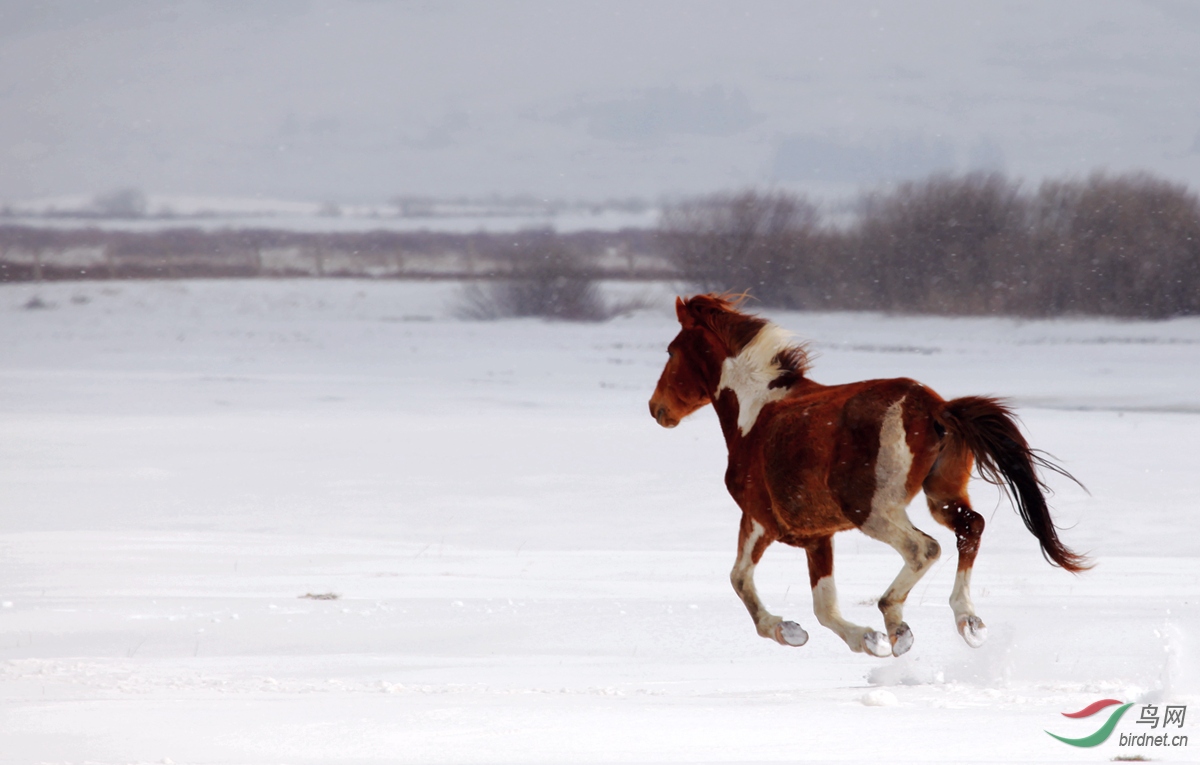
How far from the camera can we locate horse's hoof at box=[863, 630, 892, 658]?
3980 millimetres

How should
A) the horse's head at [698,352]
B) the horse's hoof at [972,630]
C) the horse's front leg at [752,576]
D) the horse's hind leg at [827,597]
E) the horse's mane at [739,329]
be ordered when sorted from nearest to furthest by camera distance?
the horse's hoof at [972,630], the horse's hind leg at [827,597], the horse's front leg at [752,576], the horse's mane at [739,329], the horse's head at [698,352]

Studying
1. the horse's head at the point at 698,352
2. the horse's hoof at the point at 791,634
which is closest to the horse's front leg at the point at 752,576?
the horse's hoof at the point at 791,634

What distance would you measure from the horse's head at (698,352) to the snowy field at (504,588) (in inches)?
39.2

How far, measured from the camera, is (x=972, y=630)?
12.7 feet

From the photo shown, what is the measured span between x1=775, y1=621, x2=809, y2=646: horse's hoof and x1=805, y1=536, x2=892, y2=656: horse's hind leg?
0.07 m

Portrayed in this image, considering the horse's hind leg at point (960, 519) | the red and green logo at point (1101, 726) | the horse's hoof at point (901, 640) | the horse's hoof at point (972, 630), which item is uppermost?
the horse's hind leg at point (960, 519)

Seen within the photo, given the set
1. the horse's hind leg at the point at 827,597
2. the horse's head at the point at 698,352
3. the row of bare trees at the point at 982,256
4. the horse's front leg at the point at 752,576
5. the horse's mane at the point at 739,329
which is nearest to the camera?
the horse's hind leg at the point at 827,597

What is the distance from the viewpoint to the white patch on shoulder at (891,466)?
12.9 feet

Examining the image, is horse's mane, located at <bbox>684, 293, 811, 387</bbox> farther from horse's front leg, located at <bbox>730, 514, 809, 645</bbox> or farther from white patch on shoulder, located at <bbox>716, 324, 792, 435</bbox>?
horse's front leg, located at <bbox>730, 514, 809, 645</bbox>

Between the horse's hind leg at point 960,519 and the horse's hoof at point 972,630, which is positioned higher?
the horse's hind leg at point 960,519

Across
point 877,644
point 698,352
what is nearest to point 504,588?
point 698,352

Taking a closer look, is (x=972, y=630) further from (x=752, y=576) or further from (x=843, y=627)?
(x=752, y=576)

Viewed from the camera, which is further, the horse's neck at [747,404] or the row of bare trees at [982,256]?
the row of bare trees at [982,256]

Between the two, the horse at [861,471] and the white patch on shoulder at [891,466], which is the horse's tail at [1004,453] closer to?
the horse at [861,471]
